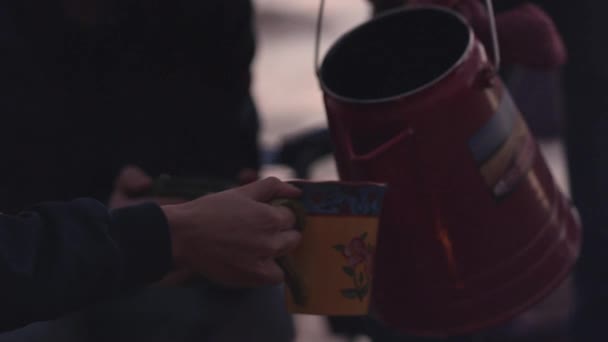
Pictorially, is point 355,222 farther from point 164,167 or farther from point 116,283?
point 164,167

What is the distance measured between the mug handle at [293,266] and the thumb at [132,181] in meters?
0.28

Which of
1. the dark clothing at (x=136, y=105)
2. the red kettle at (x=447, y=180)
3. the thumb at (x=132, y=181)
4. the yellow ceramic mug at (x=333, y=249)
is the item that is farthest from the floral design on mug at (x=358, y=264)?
the thumb at (x=132, y=181)

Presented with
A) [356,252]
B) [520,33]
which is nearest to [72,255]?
[356,252]

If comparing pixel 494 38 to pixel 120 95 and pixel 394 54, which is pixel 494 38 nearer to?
pixel 394 54

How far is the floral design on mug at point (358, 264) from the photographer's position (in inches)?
28.6

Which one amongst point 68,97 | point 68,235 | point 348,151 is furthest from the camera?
point 68,97

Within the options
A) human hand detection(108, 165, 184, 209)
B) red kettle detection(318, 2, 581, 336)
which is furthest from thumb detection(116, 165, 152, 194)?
red kettle detection(318, 2, 581, 336)

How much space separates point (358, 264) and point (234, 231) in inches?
5.2

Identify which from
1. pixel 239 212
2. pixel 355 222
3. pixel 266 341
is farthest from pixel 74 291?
pixel 266 341

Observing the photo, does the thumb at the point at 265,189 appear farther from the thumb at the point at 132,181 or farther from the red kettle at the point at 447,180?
the thumb at the point at 132,181

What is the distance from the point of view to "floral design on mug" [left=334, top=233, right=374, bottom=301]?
2.38 ft

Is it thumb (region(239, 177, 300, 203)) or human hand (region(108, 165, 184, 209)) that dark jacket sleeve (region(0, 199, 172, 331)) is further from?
human hand (region(108, 165, 184, 209))

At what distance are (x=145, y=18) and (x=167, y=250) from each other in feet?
1.62

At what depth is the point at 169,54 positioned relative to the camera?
1.06m
